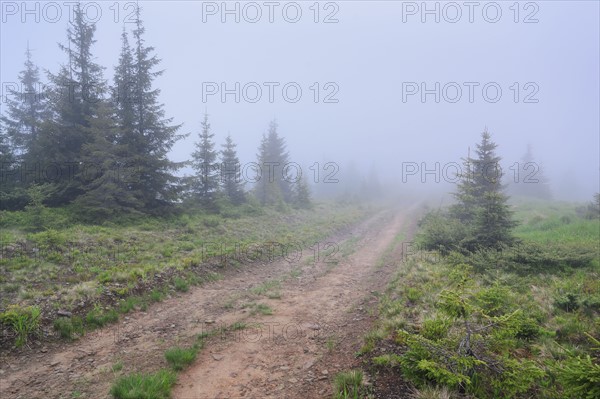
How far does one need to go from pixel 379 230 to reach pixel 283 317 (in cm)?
1752

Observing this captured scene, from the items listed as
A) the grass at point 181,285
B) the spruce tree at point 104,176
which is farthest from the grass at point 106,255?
the spruce tree at point 104,176

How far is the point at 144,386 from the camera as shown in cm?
488

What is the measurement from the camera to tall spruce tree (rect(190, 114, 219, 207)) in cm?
2312

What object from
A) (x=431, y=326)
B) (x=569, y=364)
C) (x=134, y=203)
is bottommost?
(x=431, y=326)

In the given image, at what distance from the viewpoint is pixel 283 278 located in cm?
1171

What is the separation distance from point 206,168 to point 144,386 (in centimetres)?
2004

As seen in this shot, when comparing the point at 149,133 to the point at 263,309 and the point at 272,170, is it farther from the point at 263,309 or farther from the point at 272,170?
the point at 272,170

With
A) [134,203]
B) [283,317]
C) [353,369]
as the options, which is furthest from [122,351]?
[134,203]

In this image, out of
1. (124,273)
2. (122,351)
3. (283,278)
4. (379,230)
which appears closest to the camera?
(122,351)

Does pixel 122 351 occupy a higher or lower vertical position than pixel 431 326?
lower

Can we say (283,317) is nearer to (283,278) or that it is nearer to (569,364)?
(283,278)

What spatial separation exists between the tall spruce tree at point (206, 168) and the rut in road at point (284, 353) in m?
15.2

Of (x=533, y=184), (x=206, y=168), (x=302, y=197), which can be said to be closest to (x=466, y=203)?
(x=302, y=197)

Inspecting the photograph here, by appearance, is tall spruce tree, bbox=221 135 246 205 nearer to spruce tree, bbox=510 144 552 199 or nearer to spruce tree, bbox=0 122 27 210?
spruce tree, bbox=0 122 27 210
